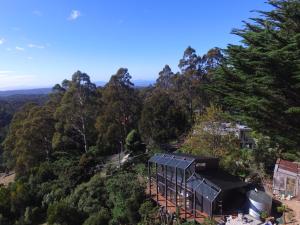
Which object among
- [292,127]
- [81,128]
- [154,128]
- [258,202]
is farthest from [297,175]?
[81,128]

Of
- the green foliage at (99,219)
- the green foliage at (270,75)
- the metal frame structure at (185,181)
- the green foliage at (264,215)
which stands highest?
the green foliage at (270,75)

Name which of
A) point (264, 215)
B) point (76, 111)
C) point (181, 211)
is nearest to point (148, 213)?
point (181, 211)

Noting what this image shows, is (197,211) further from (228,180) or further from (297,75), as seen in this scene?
(297,75)

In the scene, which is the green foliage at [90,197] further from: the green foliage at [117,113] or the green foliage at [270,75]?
the green foliage at [270,75]

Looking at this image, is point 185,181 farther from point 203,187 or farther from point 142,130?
point 142,130

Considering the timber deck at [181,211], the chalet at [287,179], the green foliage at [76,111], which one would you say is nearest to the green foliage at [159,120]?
the green foliage at [76,111]
